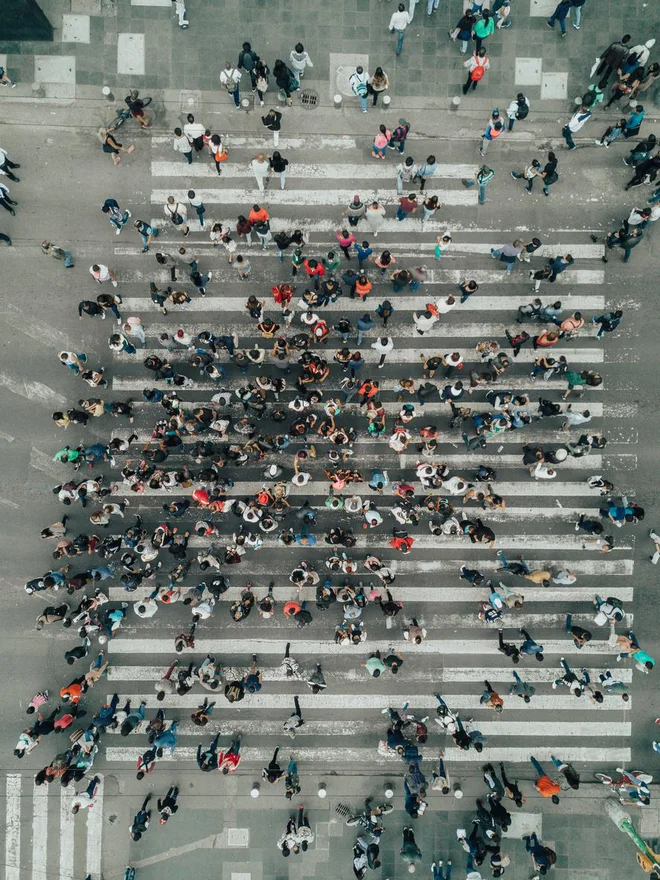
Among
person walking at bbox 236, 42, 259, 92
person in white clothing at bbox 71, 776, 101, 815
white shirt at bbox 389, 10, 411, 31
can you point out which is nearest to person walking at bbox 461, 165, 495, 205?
white shirt at bbox 389, 10, 411, 31

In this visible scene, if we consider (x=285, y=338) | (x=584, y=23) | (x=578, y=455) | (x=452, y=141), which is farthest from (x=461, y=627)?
(x=584, y=23)

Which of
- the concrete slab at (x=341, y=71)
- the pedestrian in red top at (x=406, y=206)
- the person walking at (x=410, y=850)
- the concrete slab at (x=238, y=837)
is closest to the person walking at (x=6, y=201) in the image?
the concrete slab at (x=341, y=71)

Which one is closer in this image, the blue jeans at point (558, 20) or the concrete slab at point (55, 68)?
the blue jeans at point (558, 20)

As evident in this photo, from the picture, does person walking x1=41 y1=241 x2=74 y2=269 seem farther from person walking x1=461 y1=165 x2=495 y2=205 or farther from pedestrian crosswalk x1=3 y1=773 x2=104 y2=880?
pedestrian crosswalk x1=3 y1=773 x2=104 y2=880

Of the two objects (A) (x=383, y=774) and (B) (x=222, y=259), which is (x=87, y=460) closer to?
(B) (x=222, y=259)

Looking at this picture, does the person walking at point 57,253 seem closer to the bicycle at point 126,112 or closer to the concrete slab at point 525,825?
the bicycle at point 126,112

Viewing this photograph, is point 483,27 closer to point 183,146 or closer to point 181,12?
point 181,12
